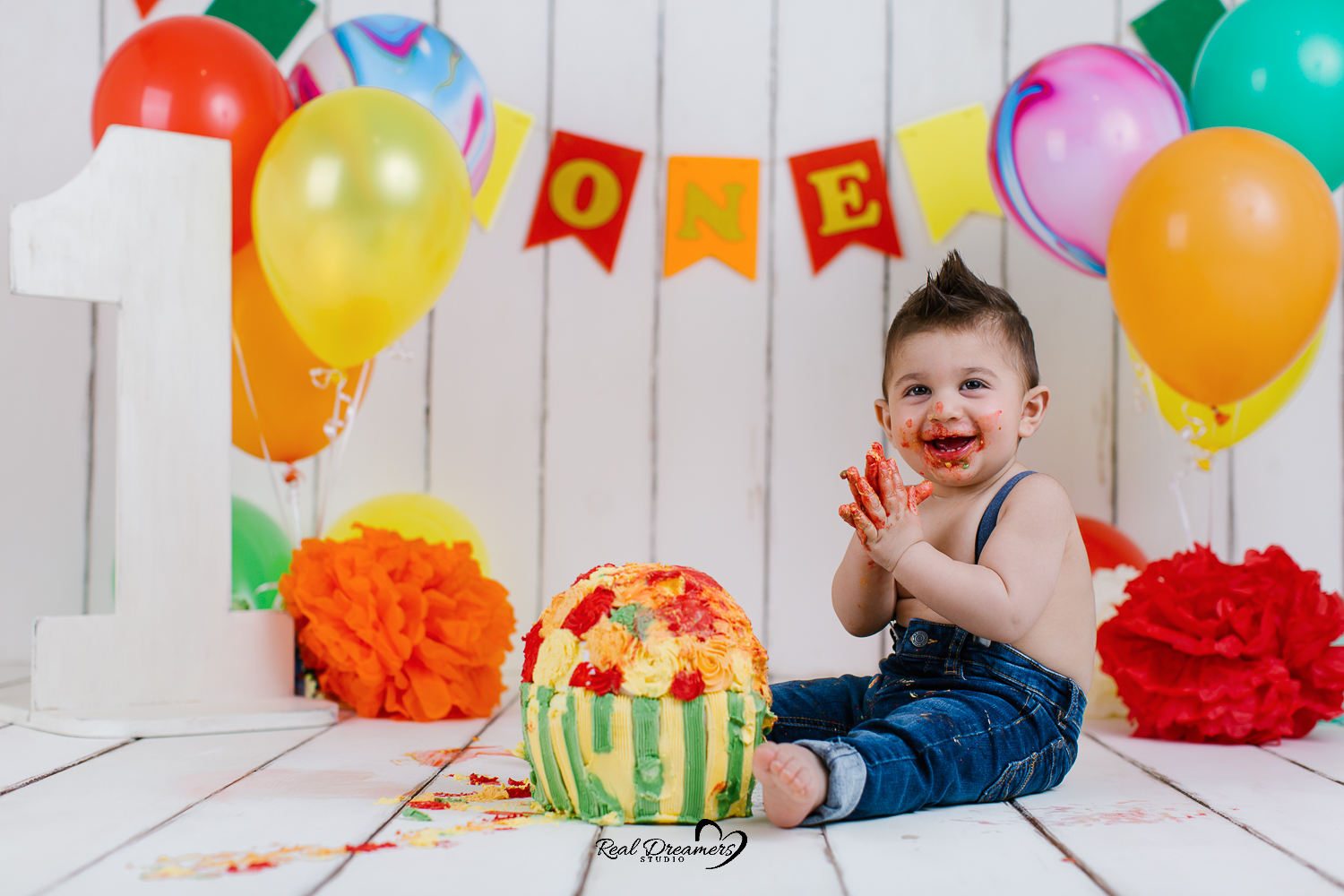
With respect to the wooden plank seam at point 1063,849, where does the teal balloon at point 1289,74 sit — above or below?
above

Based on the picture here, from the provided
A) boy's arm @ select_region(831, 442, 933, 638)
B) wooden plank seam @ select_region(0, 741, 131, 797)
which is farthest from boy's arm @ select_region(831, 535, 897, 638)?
wooden plank seam @ select_region(0, 741, 131, 797)

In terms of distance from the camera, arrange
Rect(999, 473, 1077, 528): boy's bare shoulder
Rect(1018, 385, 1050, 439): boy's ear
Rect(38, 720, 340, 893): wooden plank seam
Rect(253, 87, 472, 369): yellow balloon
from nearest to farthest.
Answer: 1. Rect(38, 720, 340, 893): wooden plank seam
2. Rect(999, 473, 1077, 528): boy's bare shoulder
3. Rect(1018, 385, 1050, 439): boy's ear
4. Rect(253, 87, 472, 369): yellow balloon

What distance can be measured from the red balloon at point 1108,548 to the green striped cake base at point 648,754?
4.05ft

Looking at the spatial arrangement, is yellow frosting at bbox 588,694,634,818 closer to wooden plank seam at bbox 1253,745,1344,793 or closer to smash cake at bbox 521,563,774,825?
smash cake at bbox 521,563,774,825

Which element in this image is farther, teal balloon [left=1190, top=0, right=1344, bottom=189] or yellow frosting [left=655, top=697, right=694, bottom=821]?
teal balloon [left=1190, top=0, right=1344, bottom=189]

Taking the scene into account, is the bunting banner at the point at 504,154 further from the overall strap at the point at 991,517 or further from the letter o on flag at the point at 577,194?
the overall strap at the point at 991,517

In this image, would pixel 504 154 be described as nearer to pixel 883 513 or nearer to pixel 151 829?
pixel 883 513

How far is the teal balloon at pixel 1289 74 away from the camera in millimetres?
1733

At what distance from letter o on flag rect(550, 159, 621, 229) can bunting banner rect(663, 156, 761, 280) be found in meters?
0.13

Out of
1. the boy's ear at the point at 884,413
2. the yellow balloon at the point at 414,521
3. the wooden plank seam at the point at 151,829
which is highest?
the boy's ear at the point at 884,413

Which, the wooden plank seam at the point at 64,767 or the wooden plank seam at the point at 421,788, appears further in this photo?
the wooden plank seam at the point at 64,767

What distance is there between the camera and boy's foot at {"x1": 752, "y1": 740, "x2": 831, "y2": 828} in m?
1.04

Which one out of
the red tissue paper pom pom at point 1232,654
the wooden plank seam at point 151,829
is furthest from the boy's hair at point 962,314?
the wooden plank seam at point 151,829

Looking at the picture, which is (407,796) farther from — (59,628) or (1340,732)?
(1340,732)
